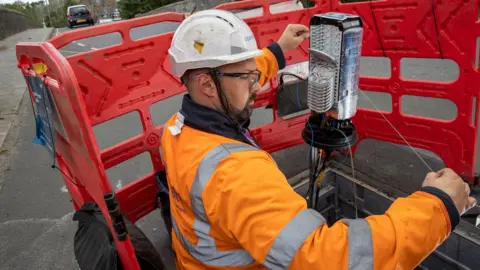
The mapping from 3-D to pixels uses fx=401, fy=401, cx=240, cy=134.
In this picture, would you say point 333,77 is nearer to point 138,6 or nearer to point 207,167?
point 207,167

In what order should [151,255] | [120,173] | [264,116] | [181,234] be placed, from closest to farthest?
[181,234], [151,255], [120,173], [264,116]

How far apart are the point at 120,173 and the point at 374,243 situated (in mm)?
3955

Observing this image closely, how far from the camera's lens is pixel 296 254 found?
4.46 feet

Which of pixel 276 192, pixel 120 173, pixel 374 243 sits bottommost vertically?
pixel 120 173

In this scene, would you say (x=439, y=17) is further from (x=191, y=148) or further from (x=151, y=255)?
(x=151, y=255)

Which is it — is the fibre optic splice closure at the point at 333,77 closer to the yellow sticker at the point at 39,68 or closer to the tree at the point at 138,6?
the yellow sticker at the point at 39,68

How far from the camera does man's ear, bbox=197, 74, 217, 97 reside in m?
1.75

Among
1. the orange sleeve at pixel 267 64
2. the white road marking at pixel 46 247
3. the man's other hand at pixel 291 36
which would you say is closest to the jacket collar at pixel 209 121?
the orange sleeve at pixel 267 64

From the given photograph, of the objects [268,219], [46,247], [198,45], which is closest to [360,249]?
[268,219]

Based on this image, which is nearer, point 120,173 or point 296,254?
point 296,254

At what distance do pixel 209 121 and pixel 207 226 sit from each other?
0.43 m

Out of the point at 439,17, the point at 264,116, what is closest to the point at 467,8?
the point at 439,17

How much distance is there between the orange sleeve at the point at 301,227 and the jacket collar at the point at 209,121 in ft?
0.72

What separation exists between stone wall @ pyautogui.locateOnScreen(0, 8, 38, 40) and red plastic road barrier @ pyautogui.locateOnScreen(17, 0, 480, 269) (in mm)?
26681
